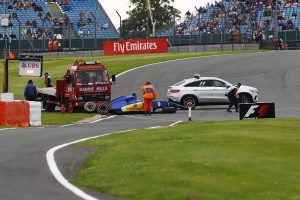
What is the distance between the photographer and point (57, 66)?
66.3m

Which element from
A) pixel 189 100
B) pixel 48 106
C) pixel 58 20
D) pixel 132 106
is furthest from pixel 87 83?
pixel 58 20

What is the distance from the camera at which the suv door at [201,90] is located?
3994 cm

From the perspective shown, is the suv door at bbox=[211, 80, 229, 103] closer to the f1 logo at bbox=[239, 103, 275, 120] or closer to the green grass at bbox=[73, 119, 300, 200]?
the f1 logo at bbox=[239, 103, 275, 120]

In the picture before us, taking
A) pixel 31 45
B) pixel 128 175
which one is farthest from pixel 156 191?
pixel 31 45

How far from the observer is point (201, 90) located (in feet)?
131

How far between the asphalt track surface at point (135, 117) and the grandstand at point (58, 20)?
1944 centimetres

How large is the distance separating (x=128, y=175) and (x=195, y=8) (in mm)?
69323

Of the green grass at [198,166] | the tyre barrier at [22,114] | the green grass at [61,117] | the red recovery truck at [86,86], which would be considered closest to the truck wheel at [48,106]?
the green grass at [61,117]

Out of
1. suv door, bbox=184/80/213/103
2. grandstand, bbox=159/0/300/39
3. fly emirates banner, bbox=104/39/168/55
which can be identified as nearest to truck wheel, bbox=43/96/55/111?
suv door, bbox=184/80/213/103

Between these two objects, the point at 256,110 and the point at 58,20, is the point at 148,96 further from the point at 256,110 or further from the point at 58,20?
the point at 58,20

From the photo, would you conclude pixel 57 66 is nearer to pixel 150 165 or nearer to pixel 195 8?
pixel 195 8

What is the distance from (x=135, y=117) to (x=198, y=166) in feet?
67.1

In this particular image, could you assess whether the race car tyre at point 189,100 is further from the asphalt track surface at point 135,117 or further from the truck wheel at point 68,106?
the truck wheel at point 68,106

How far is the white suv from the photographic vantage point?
39.8 metres
